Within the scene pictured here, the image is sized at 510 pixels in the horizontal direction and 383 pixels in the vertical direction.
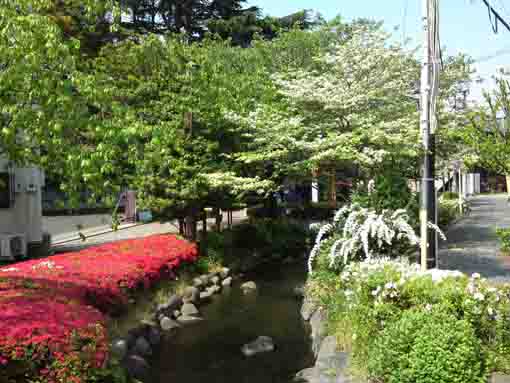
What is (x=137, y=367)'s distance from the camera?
29.4 feet

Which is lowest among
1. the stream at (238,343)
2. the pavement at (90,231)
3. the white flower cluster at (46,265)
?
the stream at (238,343)

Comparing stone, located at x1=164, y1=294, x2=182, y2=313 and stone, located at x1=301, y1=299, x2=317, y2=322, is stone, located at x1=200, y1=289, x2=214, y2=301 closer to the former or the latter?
stone, located at x1=164, y1=294, x2=182, y2=313

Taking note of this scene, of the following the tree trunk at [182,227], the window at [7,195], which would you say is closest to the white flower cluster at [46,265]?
the tree trunk at [182,227]

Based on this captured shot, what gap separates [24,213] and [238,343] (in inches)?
423

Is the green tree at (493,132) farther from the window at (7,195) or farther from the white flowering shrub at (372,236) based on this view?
the window at (7,195)

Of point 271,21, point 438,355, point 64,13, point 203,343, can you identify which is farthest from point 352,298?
point 271,21

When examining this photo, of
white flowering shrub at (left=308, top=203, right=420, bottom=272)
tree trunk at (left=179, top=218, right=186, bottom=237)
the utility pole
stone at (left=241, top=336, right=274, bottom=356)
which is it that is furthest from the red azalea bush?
the utility pole

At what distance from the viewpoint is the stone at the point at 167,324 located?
11336 mm

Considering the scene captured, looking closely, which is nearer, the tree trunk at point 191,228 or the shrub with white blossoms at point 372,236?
the shrub with white blossoms at point 372,236

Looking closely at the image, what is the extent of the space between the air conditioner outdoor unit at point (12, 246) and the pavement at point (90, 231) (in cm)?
249

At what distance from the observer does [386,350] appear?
18.9 feet

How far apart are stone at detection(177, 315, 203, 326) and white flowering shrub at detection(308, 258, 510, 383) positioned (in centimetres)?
567

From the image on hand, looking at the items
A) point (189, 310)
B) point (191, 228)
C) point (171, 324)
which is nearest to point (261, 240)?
point (191, 228)

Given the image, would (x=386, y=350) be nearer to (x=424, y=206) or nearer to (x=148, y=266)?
(x=424, y=206)
